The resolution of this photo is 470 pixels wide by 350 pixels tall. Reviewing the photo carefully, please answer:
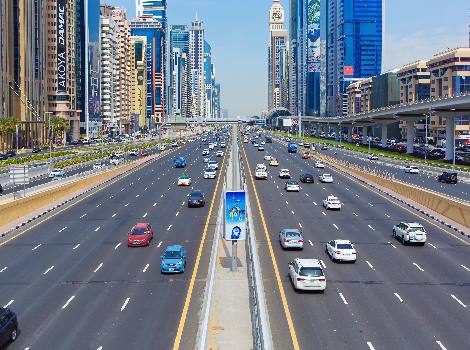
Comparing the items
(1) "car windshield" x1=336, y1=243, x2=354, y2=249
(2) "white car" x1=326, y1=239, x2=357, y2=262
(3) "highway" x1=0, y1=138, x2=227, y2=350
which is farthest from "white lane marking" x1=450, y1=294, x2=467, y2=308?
(3) "highway" x1=0, y1=138, x2=227, y2=350

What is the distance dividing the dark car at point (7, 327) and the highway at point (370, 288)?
358 inches

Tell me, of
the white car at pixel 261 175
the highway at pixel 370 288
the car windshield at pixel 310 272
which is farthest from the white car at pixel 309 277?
the white car at pixel 261 175

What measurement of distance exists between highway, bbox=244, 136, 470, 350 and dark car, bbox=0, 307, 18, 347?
9092 millimetres

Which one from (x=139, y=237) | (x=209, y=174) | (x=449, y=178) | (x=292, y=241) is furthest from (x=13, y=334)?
(x=449, y=178)

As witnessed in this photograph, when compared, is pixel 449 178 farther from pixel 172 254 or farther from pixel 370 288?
pixel 172 254

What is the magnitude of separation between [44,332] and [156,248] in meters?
17.2

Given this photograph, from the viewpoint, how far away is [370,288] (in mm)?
31203

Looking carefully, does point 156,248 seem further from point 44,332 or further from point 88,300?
point 44,332

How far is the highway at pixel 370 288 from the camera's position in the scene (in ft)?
78.4

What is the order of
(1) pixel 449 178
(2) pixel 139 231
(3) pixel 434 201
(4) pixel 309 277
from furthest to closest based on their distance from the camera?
(1) pixel 449 178 → (3) pixel 434 201 → (2) pixel 139 231 → (4) pixel 309 277

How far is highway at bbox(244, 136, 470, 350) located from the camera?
23906mm

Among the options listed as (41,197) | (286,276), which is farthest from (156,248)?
(41,197)

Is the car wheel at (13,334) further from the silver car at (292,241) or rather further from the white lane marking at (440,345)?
the silver car at (292,241)

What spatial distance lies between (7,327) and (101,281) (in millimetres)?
9981
